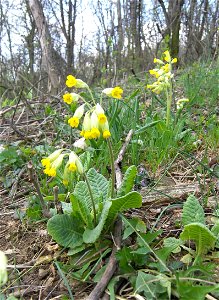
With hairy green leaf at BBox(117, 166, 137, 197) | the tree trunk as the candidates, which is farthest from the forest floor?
the tree trunk

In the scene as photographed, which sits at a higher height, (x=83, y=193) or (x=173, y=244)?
(x=83, y=193)

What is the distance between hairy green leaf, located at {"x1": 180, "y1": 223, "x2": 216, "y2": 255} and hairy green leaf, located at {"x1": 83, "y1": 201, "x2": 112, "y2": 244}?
0.31 meters

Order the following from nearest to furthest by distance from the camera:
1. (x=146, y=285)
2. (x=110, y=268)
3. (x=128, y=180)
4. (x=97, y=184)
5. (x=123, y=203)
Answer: (x=146, y=285) → (x=110, y=268) → (x=123, y=203) → (x=128, y=180) → (x=97, y=184)

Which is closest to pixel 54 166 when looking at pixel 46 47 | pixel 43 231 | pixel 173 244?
pixel 43 231

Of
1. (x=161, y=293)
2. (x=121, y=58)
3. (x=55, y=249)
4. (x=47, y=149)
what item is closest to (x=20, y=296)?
(x=55, y=249)

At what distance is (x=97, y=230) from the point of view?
4.70ft

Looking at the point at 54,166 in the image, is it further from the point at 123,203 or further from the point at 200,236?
the point at 200,236

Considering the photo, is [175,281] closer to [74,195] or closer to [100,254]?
[100,254]

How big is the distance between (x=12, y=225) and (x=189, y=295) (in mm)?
1156

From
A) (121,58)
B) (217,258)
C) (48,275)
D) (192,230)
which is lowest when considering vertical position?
(48,275)

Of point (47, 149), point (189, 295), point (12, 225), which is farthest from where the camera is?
point (47, 149)

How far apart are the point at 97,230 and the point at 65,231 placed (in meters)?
0.19

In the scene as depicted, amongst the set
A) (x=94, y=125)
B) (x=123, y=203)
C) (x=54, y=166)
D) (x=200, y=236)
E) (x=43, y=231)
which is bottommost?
(x=43, y=231)

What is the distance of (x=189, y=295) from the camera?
1113 mm
